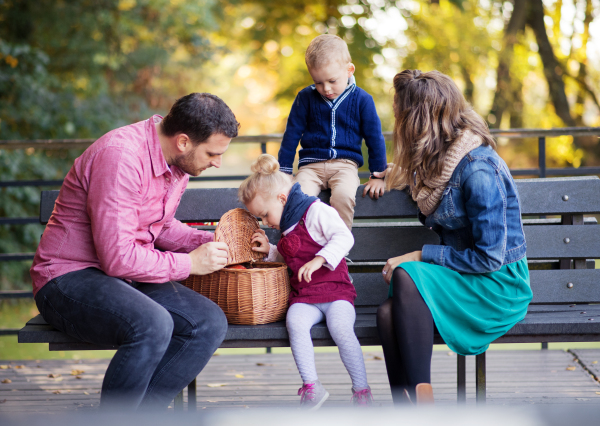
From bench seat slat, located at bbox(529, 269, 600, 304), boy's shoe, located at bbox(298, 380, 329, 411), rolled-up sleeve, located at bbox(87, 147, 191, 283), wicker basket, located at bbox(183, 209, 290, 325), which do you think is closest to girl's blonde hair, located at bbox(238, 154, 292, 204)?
wicker basket, located at bbox(183, 209, 290, 325)

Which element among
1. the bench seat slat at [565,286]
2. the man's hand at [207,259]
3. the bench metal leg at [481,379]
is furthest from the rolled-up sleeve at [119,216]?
the bench seat slat at [565,286]

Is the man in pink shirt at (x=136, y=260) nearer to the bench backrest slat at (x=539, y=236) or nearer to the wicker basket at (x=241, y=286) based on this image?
the wicker basket at (x=241, y=286)

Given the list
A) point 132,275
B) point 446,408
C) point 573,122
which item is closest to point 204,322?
point 132,275

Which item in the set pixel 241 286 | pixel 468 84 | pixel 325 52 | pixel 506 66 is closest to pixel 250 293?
pixel 241 286

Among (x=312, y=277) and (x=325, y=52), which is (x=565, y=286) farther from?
(x=325, y=52)

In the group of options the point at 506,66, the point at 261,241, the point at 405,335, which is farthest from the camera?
the point at 506,66

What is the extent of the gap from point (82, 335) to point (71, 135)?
6.15 m

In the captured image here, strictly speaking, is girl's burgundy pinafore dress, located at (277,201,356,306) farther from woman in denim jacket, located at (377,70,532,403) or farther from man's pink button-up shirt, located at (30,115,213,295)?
man's pink button-up shirt, located at (30,115,213,295)

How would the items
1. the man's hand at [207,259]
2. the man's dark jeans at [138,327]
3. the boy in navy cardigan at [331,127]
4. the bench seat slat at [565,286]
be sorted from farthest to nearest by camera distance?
the boy in navy cardigan at [331,127]
the bench seat slat at [565,286]
the man's hand at [207,259]
the man's dark jeans at [138,327]

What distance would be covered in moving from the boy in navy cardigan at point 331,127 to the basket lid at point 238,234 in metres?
0.41

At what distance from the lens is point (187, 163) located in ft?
7.09

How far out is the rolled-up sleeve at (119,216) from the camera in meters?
1.95

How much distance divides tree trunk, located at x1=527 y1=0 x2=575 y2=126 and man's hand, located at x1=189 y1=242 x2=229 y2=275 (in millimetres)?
9875

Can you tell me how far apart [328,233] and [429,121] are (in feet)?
1.91
